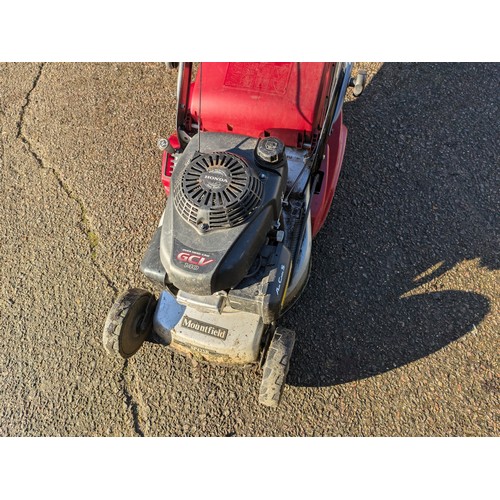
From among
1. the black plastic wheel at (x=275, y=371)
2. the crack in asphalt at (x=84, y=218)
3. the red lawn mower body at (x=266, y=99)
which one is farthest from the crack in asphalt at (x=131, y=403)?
the red lawn mower body at (x=266, y=99)

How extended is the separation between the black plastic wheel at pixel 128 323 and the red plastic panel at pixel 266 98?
3.67 ft

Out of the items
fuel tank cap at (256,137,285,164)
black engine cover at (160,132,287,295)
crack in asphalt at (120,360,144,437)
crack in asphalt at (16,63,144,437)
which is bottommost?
crack in asphalt at (120,360,144,437)

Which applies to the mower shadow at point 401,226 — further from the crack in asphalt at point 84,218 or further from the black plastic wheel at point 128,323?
the crack in asphalt at point 84,218

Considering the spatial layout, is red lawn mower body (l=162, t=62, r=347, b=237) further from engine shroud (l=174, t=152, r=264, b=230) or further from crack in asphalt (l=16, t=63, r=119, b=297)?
crack in asphalt (l=16, t=63, r=119, b=297)

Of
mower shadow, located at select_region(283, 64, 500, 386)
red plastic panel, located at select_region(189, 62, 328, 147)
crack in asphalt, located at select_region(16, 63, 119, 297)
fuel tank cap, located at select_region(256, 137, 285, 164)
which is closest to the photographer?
fuel tank cap, located at select_region(256, 137, 285, 164)

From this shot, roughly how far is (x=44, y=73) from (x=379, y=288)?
133 inches

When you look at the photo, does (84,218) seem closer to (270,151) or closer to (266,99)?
(266,99)

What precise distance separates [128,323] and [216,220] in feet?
2.93

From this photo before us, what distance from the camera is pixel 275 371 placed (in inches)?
88.0

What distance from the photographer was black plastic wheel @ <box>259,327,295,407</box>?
2.23 m

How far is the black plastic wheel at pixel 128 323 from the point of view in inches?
91.5

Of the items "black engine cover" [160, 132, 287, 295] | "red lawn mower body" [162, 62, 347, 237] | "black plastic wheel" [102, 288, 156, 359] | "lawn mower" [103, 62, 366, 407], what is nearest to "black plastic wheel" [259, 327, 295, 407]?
"lawn mower" [103, 62, 366, 407]

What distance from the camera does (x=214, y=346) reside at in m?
2.34

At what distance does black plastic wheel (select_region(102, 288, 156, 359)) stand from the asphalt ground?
28 cm
